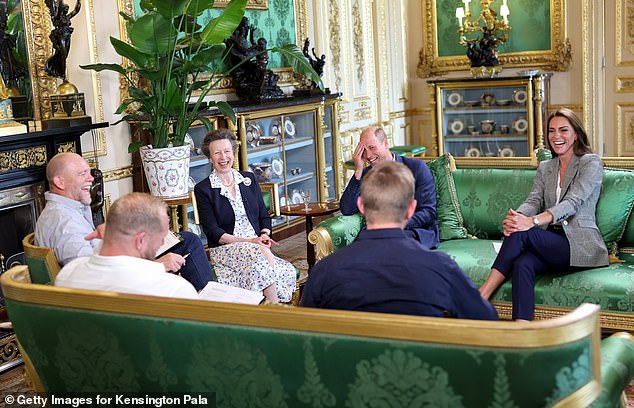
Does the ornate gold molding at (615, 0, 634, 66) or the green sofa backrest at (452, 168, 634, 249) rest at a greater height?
the ornate gold molding at (615, 0, 634, 66)

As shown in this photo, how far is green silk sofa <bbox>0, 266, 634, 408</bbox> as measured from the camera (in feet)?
6.18

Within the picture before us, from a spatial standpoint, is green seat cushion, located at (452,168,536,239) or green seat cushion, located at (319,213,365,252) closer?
green seat cushion, located at (319,213,365,252)

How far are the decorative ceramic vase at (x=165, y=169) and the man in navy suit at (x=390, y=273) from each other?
3.02 metres

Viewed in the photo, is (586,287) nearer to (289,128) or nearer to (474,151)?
(289,128)

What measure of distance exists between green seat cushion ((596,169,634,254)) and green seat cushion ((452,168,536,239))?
48 centimetres

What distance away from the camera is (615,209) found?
3998 millimetres

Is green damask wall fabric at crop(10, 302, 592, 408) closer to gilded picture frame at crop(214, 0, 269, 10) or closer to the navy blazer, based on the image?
the navy blazer

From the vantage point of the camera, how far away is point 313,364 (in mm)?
2047

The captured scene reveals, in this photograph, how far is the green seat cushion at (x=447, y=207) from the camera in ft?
14.9

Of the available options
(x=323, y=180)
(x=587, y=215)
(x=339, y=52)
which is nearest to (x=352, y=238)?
(x=587, y=215)

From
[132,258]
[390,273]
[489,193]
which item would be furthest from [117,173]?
[390,273]

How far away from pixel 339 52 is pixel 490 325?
653 cm

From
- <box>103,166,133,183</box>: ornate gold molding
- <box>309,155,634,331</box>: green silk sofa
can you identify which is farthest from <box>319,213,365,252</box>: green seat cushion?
<box>103,166,133,183</box>: ornate gold molding

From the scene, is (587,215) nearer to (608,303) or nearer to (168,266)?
(608,303)
